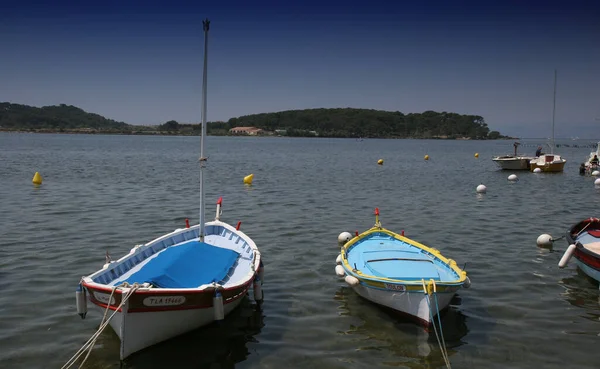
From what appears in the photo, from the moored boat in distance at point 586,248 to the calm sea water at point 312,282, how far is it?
66 cm

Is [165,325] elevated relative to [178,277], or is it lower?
lower

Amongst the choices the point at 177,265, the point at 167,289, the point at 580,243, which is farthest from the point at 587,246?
the point at 167,289

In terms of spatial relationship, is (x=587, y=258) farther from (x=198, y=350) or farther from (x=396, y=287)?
(x=198, y=350)

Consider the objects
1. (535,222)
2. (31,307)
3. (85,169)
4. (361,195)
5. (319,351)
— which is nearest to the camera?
(319,351)

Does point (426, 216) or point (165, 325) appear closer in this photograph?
point (165, 325)

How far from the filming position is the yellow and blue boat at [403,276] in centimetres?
1199

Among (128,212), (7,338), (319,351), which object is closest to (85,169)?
(128,212)

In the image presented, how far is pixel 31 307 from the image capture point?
45.5 ft

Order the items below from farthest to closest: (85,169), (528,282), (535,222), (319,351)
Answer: (85,169) < (535,222) < (528,282) < (319,351)

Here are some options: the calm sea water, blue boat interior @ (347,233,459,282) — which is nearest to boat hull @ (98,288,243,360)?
the calm sea water

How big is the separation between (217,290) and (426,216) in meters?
19.9

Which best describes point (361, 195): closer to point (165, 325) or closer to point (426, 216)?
point (426, 216)

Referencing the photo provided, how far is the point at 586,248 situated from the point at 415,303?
7.92 m

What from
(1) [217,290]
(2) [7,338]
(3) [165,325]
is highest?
(1) [217,290]
